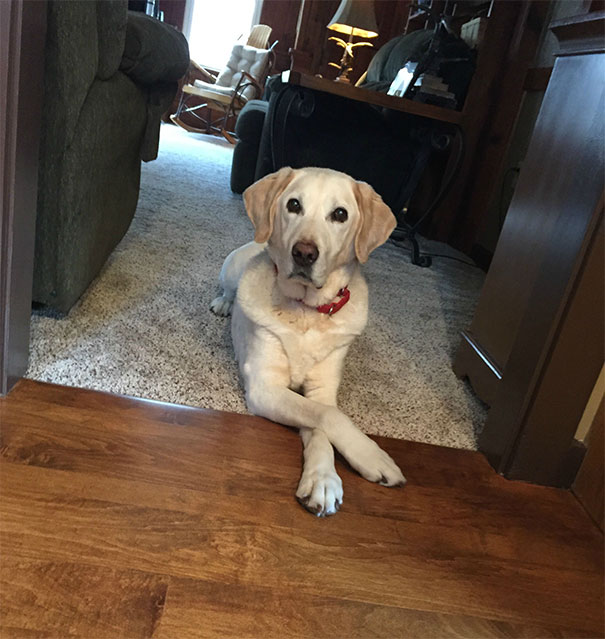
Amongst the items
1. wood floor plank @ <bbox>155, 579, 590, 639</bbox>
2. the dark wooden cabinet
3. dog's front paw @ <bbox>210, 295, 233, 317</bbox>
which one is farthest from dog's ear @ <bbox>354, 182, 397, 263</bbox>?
wood floor plank @ <bbox>155, 579, 590, 639</bbox>

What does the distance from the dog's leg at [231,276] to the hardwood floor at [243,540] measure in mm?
658

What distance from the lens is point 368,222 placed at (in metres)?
1.48

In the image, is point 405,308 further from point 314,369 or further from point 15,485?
point 15,485

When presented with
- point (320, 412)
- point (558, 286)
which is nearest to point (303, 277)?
point (320, 412)

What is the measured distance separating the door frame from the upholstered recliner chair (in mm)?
146

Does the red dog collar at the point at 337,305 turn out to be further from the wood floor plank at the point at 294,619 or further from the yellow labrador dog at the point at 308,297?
the wood floor plank at the point at 294,619

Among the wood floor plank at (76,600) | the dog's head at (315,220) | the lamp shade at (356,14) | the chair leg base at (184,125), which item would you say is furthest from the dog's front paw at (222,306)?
the chair leg base at (184,125)

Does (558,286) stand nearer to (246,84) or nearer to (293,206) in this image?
(293,206)

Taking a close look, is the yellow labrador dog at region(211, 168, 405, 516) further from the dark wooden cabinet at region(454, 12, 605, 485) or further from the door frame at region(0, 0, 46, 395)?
the door frame at region(0, 0, 46, 395)

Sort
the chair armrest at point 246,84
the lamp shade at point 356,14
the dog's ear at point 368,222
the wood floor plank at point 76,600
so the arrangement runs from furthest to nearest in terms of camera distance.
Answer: the chair armrest at point 246,84, the lamp shade at point 356,14, the dog's ear at point 368,222, the wood floor plank at point 76,600

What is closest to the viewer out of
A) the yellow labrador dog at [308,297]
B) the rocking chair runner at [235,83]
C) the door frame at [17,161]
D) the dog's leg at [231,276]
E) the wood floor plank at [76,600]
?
the wood floor plank at [76,600]

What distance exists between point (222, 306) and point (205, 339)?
0.73 ft

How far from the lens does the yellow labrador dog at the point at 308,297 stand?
4.48ft

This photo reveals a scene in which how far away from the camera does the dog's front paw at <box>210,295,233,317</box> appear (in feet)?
6.64
